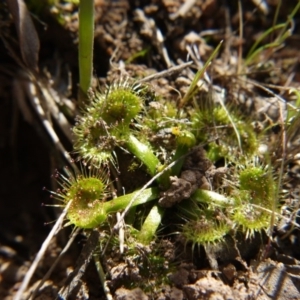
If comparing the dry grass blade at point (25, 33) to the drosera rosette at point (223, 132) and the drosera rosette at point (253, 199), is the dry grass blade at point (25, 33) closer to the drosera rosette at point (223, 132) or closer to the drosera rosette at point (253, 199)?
the drosera rosette at point (223, 132)

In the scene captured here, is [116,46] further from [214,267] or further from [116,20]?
[214,267]

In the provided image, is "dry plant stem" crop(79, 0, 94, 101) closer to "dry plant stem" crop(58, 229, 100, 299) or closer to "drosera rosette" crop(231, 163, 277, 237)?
"dry plant stem" crop(58, 229, 100, 299)

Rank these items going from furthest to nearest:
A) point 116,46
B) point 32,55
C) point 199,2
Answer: point 199,2, point 116,46, point 32,55

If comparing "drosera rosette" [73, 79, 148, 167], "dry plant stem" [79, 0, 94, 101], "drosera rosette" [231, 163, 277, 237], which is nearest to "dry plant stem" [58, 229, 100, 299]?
"drosera rosette" [73, 79, 148, 167]

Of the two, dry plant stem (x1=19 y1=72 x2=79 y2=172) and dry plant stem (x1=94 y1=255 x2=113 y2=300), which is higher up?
dry plant stem (x1=19 y1=72 x2=79 y2=172)

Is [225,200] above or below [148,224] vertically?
above

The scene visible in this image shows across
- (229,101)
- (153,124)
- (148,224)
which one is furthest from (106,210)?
(229,101)
